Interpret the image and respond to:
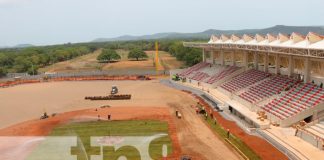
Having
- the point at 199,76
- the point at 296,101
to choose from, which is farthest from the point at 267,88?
the point at 199,76

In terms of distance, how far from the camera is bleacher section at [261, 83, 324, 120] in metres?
35.0

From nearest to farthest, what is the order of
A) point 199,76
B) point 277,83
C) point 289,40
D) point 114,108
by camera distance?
point 289,40 → point 277,83 → point 114,108 → point 199,76

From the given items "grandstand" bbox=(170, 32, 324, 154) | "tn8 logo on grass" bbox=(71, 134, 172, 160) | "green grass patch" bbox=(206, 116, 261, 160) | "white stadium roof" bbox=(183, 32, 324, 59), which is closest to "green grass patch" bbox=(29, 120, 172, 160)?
"tn8 logo on grass" bbox=(71, 134, 172, 160)

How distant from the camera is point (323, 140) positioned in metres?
27.9

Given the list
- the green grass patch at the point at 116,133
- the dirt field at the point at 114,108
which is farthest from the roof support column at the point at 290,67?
the green grass patch at the point at 116,133

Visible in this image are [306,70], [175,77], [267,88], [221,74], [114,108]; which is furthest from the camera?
[175,77]

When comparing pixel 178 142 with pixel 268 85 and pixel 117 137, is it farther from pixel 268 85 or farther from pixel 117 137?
pixel 268 85

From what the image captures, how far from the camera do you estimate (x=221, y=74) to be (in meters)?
64.8

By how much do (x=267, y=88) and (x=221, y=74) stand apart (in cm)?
1961

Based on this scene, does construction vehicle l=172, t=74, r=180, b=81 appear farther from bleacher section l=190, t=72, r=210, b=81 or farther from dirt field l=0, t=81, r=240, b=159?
bleacher section l=190, t=72, r=210, b=81

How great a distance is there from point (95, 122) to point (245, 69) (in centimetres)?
3152

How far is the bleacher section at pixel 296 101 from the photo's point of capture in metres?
35.0

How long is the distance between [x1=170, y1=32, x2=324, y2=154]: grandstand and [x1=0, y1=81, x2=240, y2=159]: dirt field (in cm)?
671

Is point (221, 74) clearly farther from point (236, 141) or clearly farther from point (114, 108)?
point (236, 141)
